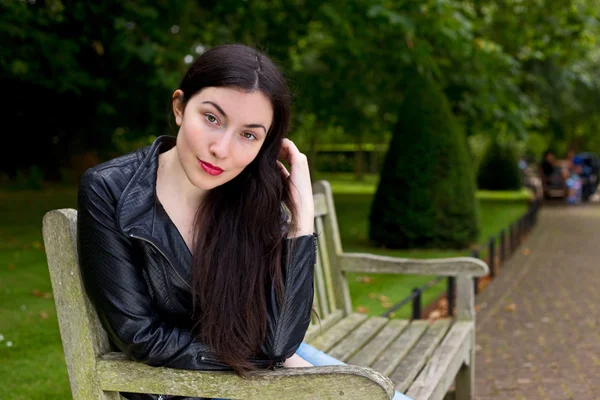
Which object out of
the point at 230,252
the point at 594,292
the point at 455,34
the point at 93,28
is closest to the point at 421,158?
the point at 455,34

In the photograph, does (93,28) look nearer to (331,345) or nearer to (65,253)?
(331,345)

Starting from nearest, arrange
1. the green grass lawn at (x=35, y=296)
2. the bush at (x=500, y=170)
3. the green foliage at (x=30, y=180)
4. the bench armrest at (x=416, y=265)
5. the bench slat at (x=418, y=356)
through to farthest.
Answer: the bench slat at (x=418, y=356)
the bench armrest at (x=416, y=265)
the green grass lawn at (x=35, y=296)
the green foliage at (x=30, y=180)
the bush at (x=500, y=170)

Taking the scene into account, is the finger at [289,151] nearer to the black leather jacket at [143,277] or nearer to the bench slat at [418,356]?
the black leather jacket at [143,277]

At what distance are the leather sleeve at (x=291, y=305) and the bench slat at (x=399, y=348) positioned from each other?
55.3 inches

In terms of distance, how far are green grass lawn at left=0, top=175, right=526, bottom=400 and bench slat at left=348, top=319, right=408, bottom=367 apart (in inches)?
74.9

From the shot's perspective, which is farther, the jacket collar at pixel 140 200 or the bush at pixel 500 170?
the bush at pixel 500 170

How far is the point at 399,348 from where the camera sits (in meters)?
4.11

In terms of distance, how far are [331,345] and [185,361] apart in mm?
1972

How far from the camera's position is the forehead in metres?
2.18

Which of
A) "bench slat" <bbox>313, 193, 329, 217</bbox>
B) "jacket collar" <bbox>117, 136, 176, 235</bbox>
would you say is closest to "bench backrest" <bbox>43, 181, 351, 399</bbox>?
"jacket collar" <bbox>117, 136, 176, 235</bbox>

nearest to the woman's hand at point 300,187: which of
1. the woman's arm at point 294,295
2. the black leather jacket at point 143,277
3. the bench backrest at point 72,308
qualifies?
the woman's arm at point 294,295

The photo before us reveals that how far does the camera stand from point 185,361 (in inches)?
85.8

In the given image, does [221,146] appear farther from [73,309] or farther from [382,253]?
[382,253]

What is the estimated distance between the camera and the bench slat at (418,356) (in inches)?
139
